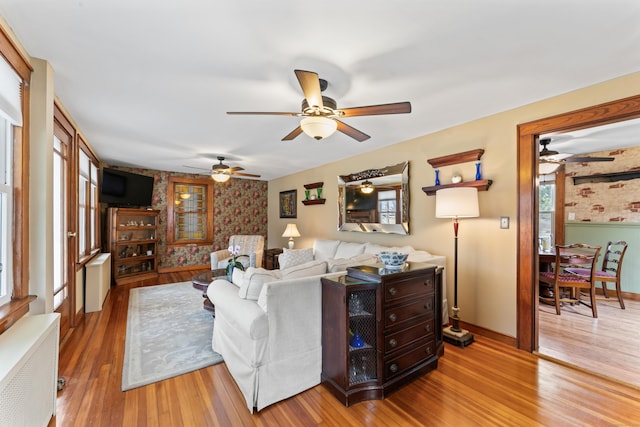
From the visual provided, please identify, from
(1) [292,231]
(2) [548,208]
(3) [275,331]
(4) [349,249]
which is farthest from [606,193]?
(3) [275,331]

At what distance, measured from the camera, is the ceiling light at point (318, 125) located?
2.25 metres

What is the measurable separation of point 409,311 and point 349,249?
2.37m

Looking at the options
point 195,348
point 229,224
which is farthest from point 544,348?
point 229,224

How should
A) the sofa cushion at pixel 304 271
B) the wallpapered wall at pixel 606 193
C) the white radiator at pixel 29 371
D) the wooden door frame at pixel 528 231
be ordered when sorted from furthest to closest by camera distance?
the wallpapered wall at pixel 606 193 → the wooden door frame at pixel 528 231 → the sofa cushion at pixel 304 271 → the white radiator at pixel 29 371

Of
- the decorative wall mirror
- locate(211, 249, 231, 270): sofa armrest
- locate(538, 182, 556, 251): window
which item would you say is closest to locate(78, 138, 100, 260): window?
locate(211, 249, 231, 270): sofa armrest

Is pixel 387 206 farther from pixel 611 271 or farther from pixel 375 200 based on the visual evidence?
pixel 611 271

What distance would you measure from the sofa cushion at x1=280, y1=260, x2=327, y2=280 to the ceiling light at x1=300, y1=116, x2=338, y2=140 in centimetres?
109

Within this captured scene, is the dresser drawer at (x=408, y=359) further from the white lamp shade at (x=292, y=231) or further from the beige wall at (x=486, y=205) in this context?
the white lamp shade at (x=292, y=231)

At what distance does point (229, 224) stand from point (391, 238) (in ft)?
15.3

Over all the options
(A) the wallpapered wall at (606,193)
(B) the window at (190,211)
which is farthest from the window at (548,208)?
(B) the window at (190,211)

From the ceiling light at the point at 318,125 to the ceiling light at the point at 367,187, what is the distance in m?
2.32

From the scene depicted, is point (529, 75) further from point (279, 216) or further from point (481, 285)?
point (279, 216)

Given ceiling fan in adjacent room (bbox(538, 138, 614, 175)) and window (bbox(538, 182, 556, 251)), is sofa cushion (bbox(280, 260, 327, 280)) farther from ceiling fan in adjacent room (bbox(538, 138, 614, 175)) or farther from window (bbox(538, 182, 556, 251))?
window (bbox(538, 182, 556, 251))

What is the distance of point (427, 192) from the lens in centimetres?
360
